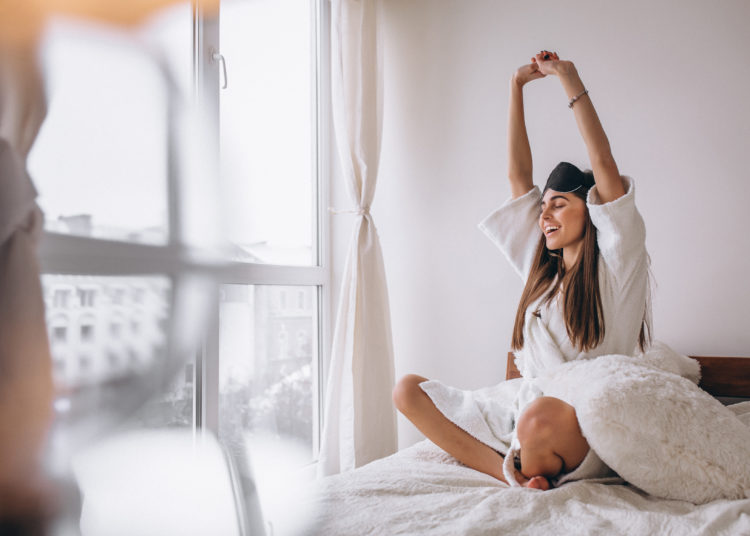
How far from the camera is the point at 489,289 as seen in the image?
1726mm

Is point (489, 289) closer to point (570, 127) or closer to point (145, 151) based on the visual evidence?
point (570, 127)

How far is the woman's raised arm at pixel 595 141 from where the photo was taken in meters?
1.11

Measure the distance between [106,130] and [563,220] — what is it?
3.72ft

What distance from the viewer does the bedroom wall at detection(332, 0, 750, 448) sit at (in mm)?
1414

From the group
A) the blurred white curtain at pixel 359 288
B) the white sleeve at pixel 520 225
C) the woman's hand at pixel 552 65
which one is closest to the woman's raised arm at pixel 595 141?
the woman's hand at pixel 552 65

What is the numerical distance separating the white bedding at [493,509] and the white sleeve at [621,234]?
1.47ft

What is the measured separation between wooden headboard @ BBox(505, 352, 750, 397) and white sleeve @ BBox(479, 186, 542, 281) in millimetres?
531

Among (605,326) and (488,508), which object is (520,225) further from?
(488,508)

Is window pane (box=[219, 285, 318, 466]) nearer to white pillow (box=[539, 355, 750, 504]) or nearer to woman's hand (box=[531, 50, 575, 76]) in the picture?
white pillow (box=[539, 355, 750, 504])

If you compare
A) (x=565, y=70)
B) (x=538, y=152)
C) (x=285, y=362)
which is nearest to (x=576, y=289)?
(x=565, y=70)

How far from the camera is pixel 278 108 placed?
4.83ft

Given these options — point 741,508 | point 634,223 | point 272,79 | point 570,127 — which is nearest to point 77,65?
point 741,508

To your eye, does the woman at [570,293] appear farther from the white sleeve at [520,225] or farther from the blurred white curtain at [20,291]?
the blurred white curtain at [20,291]

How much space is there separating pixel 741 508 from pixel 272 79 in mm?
1324
